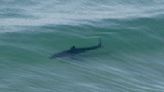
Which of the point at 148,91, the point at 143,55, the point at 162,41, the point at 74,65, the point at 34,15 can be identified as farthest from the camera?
the point at 34,15

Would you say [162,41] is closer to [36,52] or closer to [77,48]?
[77,48]

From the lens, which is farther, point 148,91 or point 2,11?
point 2,11

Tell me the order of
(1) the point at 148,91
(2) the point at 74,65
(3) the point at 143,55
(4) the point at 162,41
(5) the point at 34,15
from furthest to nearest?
(5) the point at 34,15 < (4) the point at 162,41 < (3) the point at 143,55 < (2) the point at 74,65 < (1) the point at 148,91

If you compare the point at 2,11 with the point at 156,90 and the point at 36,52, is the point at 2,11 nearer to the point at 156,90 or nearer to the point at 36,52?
the point at 36,52

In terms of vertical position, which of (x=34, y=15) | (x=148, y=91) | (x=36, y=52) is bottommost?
(x=148, y=91)

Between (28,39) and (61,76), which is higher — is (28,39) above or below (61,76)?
above

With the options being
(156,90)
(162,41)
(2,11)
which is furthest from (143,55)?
(2,11)

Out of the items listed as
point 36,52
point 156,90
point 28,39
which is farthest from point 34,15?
point 156,90
